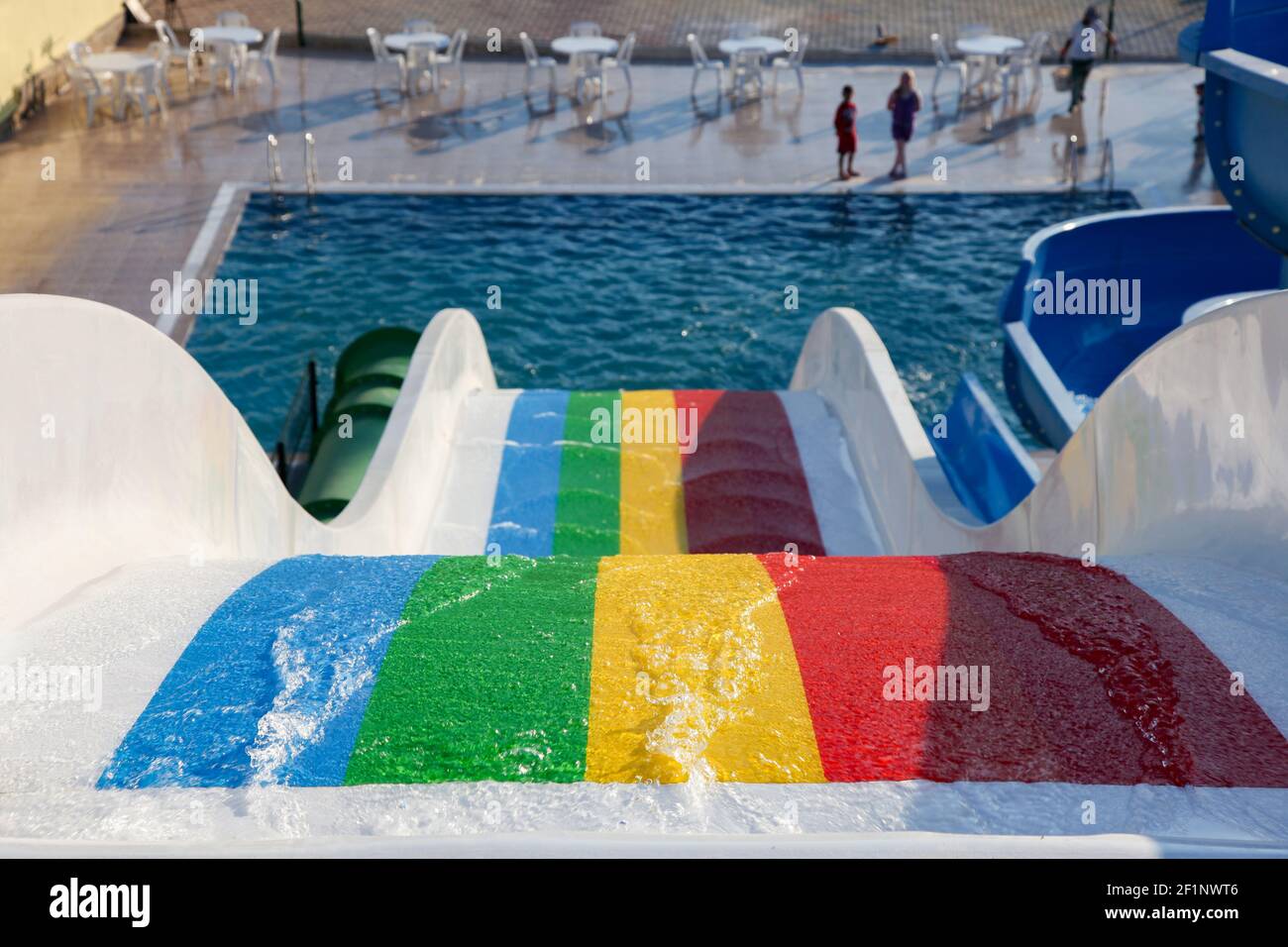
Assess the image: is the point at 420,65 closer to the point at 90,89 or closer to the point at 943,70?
the point at 90,89

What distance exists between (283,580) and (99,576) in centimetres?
57

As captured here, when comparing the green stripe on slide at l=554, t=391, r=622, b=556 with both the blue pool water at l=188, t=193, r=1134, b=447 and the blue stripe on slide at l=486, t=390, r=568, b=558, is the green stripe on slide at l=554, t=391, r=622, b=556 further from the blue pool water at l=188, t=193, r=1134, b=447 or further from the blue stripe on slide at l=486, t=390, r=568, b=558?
the blue pool water at l=188, t=193, r=1134, b=447

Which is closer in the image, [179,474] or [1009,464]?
[179,474]

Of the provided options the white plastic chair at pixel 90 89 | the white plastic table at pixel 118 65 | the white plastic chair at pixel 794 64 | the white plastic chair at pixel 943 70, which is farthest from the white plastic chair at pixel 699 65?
the white plastic chair at pixel 90 89

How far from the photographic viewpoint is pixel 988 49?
57.9 feet

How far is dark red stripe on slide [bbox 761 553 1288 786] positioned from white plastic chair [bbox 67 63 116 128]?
1520cm

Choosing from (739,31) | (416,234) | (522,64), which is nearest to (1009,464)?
(416,234)

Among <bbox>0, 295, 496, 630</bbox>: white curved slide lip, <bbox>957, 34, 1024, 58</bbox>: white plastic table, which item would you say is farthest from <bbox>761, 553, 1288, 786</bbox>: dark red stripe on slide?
<bbox>957, 34, 1024, 58</bbox>: white plastic table

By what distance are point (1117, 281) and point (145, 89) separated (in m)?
12.3

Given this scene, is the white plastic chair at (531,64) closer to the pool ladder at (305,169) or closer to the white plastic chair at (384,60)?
the white plastic chair at (384,60)

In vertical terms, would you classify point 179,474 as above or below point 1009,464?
Result: above

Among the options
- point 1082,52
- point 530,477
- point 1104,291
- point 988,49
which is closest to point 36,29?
point 988,49

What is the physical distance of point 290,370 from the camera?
11.8m
